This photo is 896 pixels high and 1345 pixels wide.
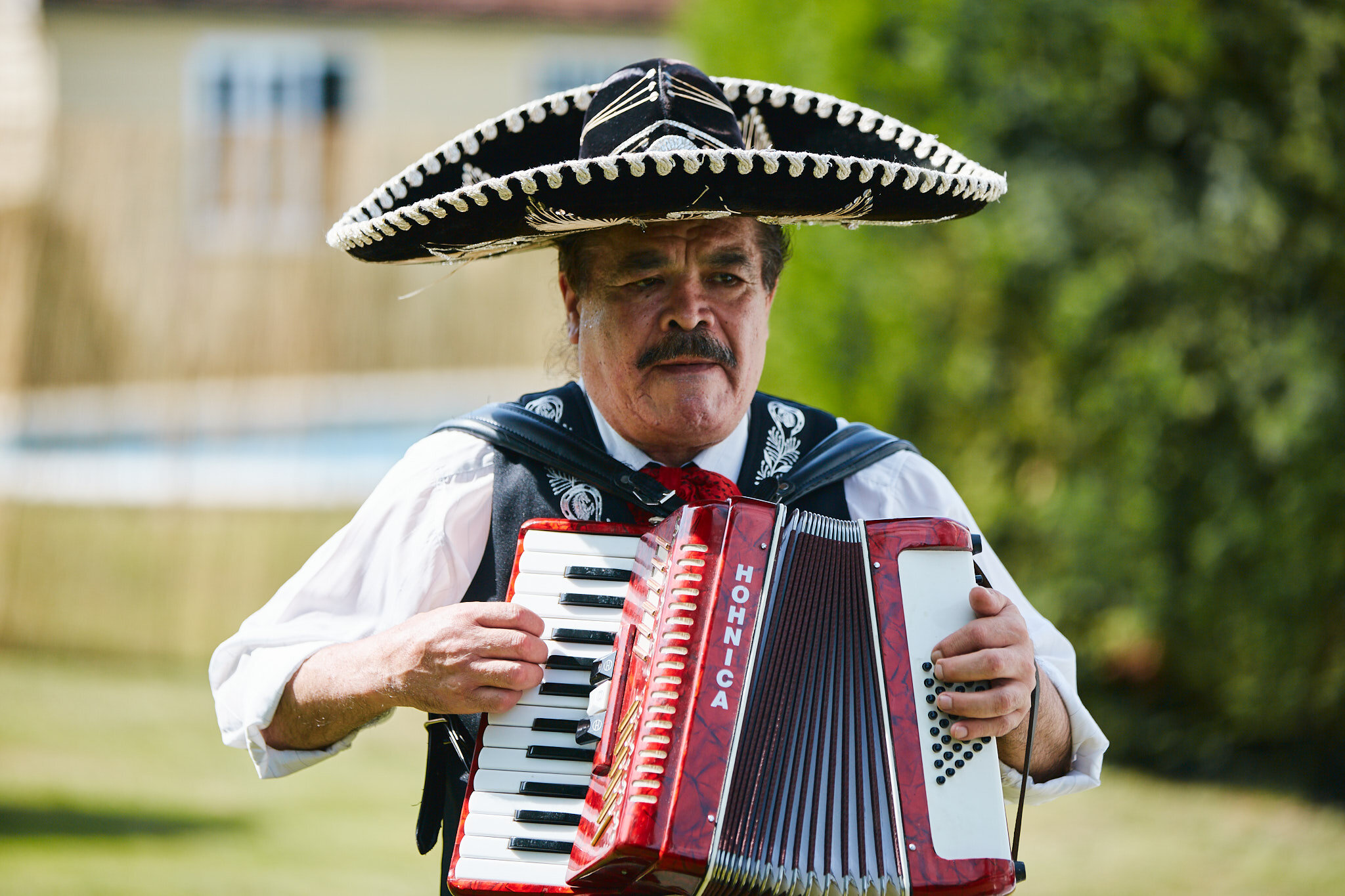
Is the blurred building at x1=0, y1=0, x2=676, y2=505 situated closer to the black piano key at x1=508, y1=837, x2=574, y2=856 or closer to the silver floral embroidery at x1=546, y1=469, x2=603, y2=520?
the silver floral embroidery at x1=546, y1=469, x2=603, y2=520

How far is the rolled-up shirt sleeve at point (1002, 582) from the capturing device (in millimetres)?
2016

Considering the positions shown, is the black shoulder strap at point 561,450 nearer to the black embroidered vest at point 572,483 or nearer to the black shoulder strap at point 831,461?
the black embroidered vest at point 572,483

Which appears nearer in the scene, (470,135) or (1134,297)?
(470,135)

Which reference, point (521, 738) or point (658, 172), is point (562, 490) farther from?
point (658, 172)

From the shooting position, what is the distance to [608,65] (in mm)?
10367

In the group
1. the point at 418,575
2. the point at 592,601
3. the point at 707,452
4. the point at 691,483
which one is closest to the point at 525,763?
the point at 592,601

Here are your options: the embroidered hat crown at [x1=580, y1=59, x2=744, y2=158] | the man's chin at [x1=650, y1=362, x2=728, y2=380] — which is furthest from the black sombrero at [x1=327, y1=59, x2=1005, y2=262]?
the man's chin at [x1=650, y1=362, x2=728, y2=380]

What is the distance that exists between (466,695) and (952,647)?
668 mm

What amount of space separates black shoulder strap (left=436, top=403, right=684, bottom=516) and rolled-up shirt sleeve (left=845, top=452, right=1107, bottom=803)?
0.34 meters

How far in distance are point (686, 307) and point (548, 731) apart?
65cm

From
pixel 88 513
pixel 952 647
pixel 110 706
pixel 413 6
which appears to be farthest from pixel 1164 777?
pixel 413 6

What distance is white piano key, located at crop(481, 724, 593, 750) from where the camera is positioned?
1.86 meters

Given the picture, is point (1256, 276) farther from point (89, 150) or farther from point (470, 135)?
point (89, 150)

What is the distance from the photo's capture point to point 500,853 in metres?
1.80
